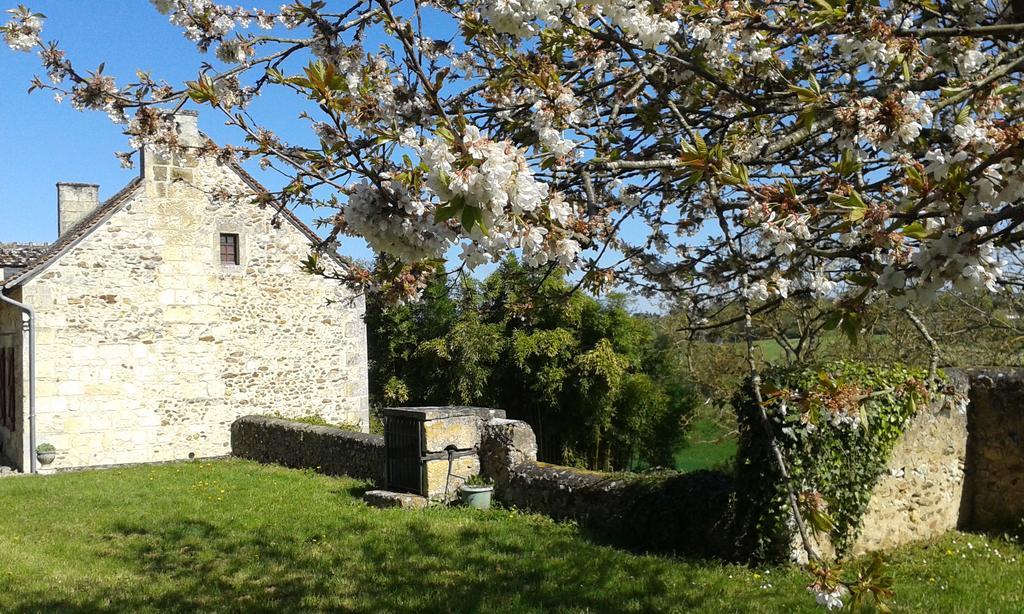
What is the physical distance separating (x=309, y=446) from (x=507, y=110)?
32.8 ft

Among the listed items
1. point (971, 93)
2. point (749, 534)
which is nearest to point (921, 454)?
point (749, 534)

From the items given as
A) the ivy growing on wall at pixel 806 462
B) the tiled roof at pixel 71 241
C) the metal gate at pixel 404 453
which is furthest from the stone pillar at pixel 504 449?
the tiled roof at pixel 71 241

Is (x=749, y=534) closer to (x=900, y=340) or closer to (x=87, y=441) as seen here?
(x=900, y=340)

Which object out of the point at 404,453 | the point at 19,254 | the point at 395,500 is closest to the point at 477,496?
the point at 395,500

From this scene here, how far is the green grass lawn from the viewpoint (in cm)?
593

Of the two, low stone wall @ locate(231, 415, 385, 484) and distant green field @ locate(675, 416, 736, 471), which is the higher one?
low stone wall @ locate(231, 415, 385, 484)

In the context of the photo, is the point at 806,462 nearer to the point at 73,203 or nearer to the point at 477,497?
the point at 477,497

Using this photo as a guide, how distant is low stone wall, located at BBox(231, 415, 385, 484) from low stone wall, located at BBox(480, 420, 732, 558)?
2.26 m

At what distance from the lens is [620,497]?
812 centimetres

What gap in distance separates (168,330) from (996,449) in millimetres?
13423

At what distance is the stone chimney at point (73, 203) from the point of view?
59.1 ft

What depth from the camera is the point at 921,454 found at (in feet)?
26.0

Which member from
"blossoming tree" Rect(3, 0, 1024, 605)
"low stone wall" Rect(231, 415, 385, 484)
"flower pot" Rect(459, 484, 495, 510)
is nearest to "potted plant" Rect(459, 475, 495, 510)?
"flower pot" Rect(459, 484, 495, 510)

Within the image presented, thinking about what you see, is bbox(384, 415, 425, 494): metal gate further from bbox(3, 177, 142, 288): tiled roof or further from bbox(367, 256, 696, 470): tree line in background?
bbox(367, 256, 696, 470): tree line in background
